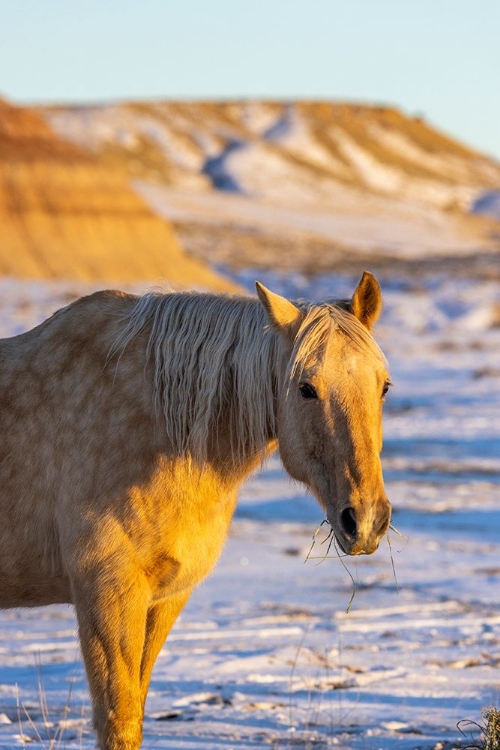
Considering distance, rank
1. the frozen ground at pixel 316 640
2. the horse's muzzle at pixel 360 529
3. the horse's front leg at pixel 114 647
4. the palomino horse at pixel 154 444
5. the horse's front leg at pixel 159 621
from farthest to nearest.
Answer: the frozen ground at pixel 316 640 < the horse's front leg at pixel 159 621 < the horse's front leg at pixel 114 647 < the palomino horse at pixel 154 444 < the horse's muzzle at pixel 360 529

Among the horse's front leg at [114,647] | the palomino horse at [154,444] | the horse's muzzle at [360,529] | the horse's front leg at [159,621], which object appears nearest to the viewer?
the horse's muzzle at [360,529]

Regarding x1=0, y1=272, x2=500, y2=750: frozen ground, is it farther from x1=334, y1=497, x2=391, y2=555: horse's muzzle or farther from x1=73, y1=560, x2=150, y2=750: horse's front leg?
x1=334, y1=497, x2=391, y2=555: horse's muzzle

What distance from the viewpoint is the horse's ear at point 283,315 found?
13.7 feet

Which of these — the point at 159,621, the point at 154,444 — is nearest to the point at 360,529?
the point at 154,444

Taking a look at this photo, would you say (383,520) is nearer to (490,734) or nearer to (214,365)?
(214,365)

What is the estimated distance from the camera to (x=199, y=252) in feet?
175

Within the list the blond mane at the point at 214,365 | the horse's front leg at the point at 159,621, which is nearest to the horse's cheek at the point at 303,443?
the blond mane at the point at 214,365

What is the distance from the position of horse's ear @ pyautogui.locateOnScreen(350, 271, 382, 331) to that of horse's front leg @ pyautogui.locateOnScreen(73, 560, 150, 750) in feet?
4.26

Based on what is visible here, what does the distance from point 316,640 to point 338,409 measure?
142 inches

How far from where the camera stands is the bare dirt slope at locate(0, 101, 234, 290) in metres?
33.1

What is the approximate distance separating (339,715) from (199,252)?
48.5m

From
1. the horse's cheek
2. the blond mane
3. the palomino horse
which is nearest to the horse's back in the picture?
the palomino horse

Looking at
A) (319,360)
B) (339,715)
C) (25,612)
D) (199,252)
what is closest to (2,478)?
(319,360)

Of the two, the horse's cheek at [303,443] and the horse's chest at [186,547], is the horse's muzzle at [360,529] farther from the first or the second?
the horse's chest at [186,547]
